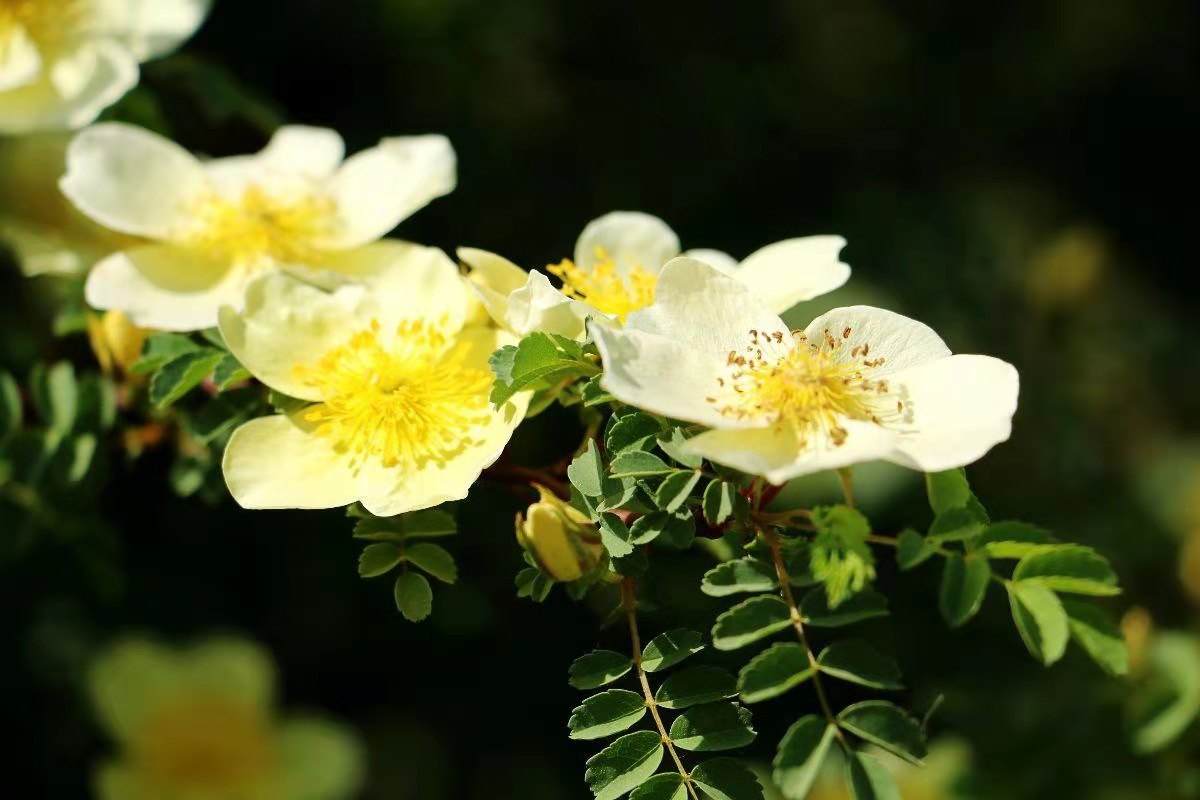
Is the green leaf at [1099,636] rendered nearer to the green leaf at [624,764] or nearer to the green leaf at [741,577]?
the green leaf at [741,577]

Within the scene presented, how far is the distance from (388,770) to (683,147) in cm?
158

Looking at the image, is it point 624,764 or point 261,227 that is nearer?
point 624,764

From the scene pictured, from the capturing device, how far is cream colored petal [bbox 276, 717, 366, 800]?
1.90 meters

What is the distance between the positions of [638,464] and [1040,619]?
0.35 meters

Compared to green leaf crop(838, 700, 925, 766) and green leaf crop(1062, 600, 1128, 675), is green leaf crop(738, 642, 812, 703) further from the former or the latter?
green leaf crop(1062, 600, 1128, 675)

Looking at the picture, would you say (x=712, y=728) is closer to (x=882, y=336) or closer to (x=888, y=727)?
(x=888, y=727)

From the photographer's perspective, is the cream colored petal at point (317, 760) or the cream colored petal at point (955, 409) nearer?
the cream colored petal at point (955, 409)

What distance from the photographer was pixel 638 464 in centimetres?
104

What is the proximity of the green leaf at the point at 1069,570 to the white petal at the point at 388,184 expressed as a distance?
2.40ft

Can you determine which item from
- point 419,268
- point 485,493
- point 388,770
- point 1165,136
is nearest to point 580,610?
point 485,493

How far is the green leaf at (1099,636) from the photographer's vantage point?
102 centimetres

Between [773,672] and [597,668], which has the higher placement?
[773,672]

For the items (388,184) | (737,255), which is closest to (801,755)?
(388,184)

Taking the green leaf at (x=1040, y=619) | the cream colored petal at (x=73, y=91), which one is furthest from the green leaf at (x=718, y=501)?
the cream colored petal at (x=73, y=91)
